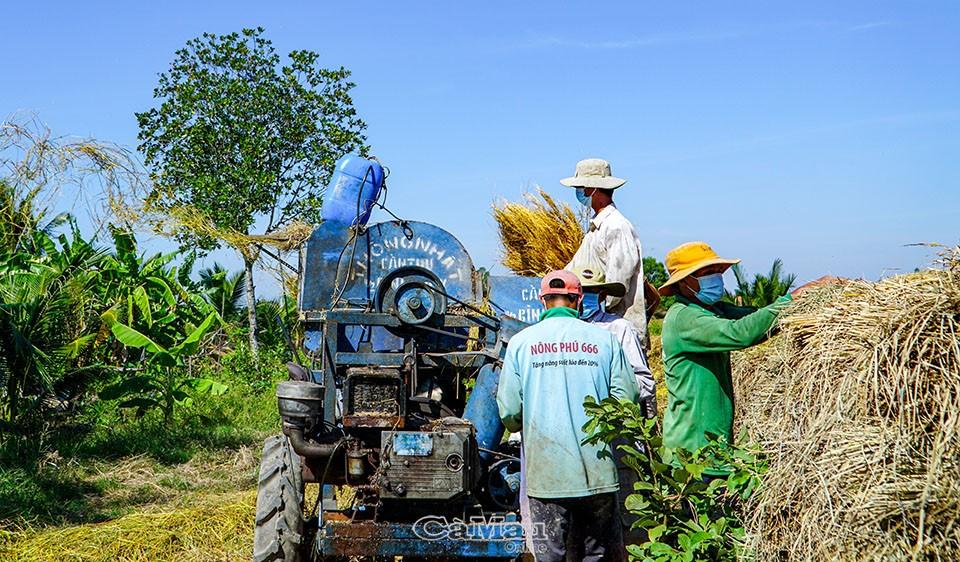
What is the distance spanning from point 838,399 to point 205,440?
9.29m

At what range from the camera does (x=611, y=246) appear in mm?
6844

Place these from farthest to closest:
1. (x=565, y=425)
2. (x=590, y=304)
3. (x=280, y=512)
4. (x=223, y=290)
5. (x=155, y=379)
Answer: (x=223, y=290)
(x=155, y=379)
(x=590, y=304)
(x=280, y=512)
(x=565, y=425)

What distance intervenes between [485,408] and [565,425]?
1.19 meters

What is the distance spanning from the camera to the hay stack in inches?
133

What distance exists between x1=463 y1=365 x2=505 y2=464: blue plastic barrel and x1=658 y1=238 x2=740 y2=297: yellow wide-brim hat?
1.36 metres

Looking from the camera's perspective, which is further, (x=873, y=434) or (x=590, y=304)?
(x=590, y=304)

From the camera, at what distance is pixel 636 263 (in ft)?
22.5

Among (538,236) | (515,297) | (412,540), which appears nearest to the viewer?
(412,540)

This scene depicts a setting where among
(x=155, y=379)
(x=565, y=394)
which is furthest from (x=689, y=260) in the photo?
(x=155, y=379)

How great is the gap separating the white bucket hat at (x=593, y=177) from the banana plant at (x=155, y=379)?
6383 mm

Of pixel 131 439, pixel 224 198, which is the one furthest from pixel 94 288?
pixel 224 198

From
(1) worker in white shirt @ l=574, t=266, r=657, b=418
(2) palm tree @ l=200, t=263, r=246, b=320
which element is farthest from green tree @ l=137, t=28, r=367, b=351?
(1) worker in white shirt @ l=574, t=266, r=657, b=418

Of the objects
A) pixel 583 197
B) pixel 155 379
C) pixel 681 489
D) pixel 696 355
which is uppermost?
pixel 583 197

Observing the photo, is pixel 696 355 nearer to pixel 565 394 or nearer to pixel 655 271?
pixel 565 394
